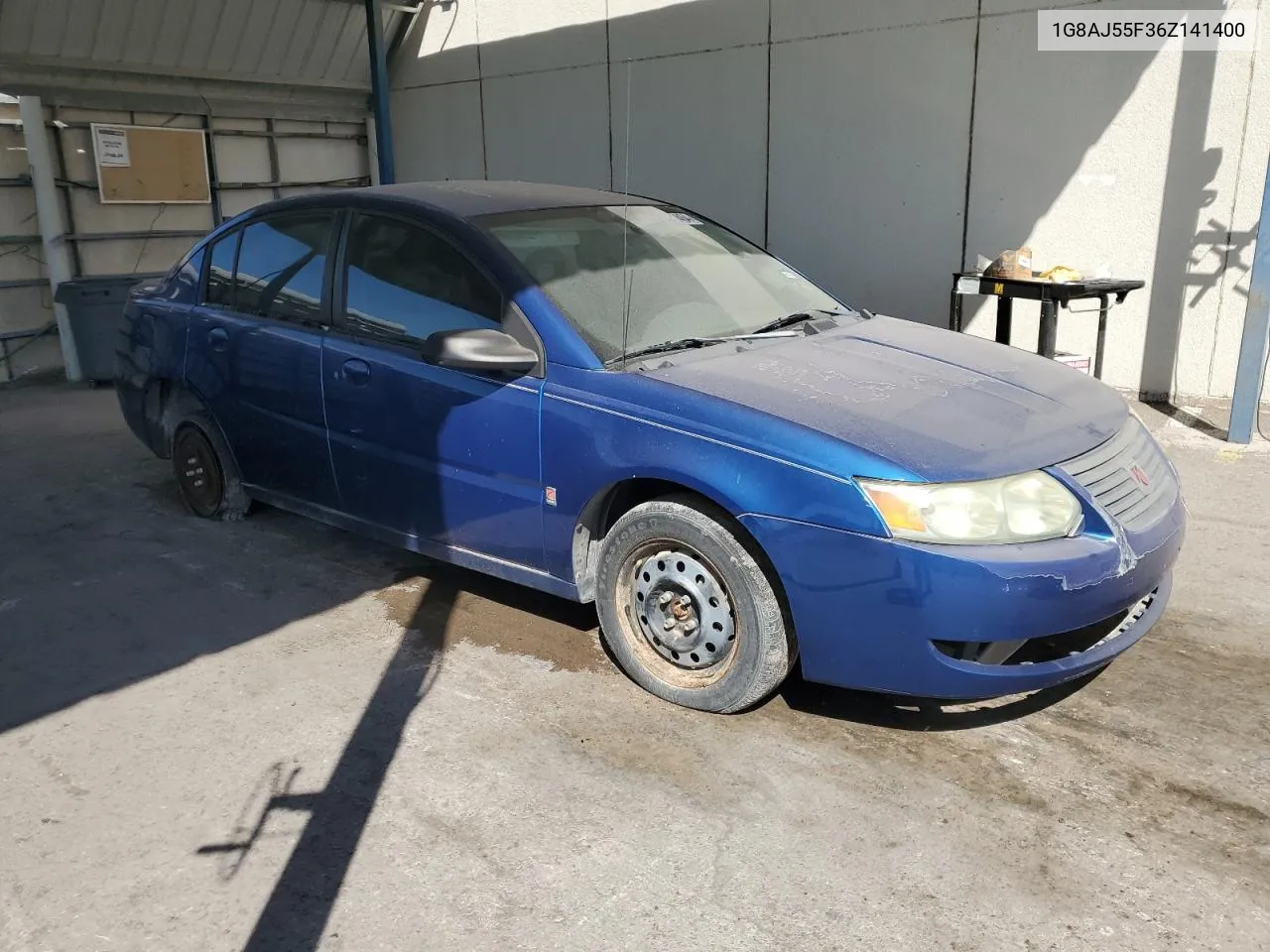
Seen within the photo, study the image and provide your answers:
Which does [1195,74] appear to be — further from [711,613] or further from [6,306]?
[6,306]

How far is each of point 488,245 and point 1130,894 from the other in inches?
A: 113

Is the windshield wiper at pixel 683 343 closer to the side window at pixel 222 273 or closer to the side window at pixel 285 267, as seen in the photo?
the side window at pixel 285 267

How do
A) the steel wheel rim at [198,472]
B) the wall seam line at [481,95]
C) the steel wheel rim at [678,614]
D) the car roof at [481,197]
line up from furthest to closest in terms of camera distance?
the wall seam line at [481,95], the steel wheel rim at [198,472], the car roof at [481,197], the steel wheel rim at [678,614]

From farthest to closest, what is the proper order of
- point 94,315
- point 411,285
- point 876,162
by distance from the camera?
point 94,315, point 876,162, point 411,285

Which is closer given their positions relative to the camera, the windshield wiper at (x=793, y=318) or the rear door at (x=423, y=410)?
the rear door at (x=423, y=410)

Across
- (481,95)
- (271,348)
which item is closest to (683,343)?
(271,348)

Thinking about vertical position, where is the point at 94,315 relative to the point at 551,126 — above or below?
below

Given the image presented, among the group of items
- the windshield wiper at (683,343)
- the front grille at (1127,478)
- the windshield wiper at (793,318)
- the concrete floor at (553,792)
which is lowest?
the concrete floor at (553,792)

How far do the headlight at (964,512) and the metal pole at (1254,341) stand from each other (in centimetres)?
422

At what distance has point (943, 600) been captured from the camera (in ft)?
9.42

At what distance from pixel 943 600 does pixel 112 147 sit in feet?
33.0

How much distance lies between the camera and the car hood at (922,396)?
3.04m

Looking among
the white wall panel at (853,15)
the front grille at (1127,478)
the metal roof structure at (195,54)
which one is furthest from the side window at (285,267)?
the metal roof structure at (195,54)

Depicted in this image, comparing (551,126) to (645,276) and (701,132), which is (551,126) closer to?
(701,132)
